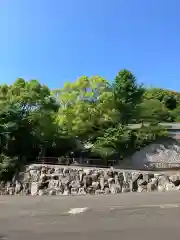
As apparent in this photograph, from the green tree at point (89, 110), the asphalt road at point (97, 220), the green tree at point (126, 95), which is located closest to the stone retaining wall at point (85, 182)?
the asphalt road at point (97, 220)

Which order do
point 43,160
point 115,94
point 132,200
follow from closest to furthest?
point 132,200
point 43,160
point 115,94

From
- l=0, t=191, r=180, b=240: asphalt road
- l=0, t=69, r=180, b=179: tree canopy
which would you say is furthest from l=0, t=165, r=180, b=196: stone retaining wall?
l=0, t=191, r=180, b=240: asphalt road

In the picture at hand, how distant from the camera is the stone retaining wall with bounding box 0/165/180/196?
2233 cm

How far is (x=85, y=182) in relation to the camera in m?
23.7

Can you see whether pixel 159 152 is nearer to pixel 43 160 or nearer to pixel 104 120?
pixel 104 120

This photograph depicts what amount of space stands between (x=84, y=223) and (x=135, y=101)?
20584 mm

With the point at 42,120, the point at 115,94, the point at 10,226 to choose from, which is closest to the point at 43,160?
the point at 42,120

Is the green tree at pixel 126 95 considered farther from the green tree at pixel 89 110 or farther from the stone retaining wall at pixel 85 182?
the stone retaining wall at pixel 85 182

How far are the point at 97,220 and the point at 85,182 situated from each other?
36.1 feet

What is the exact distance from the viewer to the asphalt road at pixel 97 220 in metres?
10.5

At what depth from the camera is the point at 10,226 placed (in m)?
12.3

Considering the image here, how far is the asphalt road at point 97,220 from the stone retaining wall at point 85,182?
166 inches

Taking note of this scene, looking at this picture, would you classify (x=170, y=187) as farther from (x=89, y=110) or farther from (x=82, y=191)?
(x=89, y=110)

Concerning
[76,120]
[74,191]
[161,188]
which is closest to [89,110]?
[76,120]
